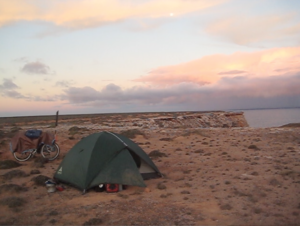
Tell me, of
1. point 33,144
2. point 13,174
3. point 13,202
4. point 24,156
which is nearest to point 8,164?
point 24,156

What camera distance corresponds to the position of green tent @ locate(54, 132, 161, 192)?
388 inches

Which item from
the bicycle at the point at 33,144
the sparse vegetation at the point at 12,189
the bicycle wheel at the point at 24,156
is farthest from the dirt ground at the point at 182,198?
the bicycle at the point at 33,144

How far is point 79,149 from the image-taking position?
11.4 meters

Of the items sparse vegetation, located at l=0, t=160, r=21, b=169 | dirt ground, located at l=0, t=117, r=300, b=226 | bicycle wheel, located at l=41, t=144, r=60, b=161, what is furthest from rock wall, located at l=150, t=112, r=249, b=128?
dirt ground, located at l=0, t=117, r=300, b=226

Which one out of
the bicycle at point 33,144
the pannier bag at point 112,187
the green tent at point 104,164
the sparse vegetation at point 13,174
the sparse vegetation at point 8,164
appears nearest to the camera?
the pannier bag at point 112,187

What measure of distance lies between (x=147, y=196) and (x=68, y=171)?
3613 millimetres

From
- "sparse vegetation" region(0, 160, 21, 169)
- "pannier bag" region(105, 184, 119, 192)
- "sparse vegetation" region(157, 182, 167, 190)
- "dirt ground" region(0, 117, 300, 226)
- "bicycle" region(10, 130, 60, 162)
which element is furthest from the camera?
"bicycle" region(10, 130, 60, 162)

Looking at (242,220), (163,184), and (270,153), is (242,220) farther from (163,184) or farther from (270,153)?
(270,153)

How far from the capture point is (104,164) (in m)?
10.1

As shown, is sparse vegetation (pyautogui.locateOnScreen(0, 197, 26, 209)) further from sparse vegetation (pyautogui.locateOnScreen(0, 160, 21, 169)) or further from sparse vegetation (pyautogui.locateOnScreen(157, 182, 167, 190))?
sparse vegetation (pyautogui.locateOnScreen(0, 160, 21, 169))

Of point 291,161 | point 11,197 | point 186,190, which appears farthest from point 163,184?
point 291,161

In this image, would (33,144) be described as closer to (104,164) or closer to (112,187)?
(104,164)

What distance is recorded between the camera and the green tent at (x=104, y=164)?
32.4 feet

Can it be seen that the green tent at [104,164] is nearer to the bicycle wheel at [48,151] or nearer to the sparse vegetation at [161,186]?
the sparse vegetation at [161,186]
